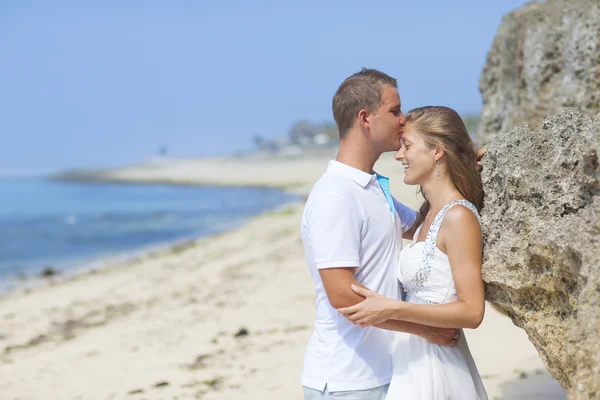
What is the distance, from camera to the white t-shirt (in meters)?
3.46

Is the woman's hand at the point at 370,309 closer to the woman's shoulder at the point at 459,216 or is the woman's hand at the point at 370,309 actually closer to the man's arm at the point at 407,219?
the woman's shoulder at the point at 459,216

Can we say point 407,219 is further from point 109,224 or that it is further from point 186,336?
point 109,224

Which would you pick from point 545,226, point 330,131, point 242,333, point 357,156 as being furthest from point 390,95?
point 330,131

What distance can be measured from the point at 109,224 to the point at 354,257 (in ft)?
104

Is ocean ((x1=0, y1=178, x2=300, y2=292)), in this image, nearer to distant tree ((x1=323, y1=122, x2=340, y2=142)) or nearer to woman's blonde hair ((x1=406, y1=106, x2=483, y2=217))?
woman's blonde hair ((x1=406, y1=106, x2=483, y2=217))

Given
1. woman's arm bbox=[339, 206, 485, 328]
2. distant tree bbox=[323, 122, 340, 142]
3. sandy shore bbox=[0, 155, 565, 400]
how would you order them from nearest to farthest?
1. woman's arm bbox=[339, 206, 485, 328]
2. sandy shore bbox=[0, 155, 565, 400]
3. distant tree bbox=[323, 122, 340, 142]

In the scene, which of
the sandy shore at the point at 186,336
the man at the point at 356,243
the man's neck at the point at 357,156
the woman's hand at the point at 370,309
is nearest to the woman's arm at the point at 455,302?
the woman's hand at the point at 370,309

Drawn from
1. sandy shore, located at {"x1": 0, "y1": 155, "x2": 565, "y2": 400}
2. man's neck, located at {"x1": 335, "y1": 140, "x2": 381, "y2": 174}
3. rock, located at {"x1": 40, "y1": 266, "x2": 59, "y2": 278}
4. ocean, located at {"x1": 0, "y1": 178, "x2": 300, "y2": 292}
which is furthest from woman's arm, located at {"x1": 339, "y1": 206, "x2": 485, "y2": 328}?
rock, located at {"x1": 40, "y1": 266, "x2": 59, "y2": 278}

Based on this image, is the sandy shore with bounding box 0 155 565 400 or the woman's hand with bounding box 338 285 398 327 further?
the sandy shore with bounding box 0 155 565 400

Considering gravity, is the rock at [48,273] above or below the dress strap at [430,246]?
below

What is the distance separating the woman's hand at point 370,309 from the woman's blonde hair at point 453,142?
70 centimetres

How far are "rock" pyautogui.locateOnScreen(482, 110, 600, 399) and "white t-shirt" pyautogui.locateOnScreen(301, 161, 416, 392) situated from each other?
0.50m

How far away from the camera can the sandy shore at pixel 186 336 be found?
7.18 m

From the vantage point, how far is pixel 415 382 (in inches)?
136
